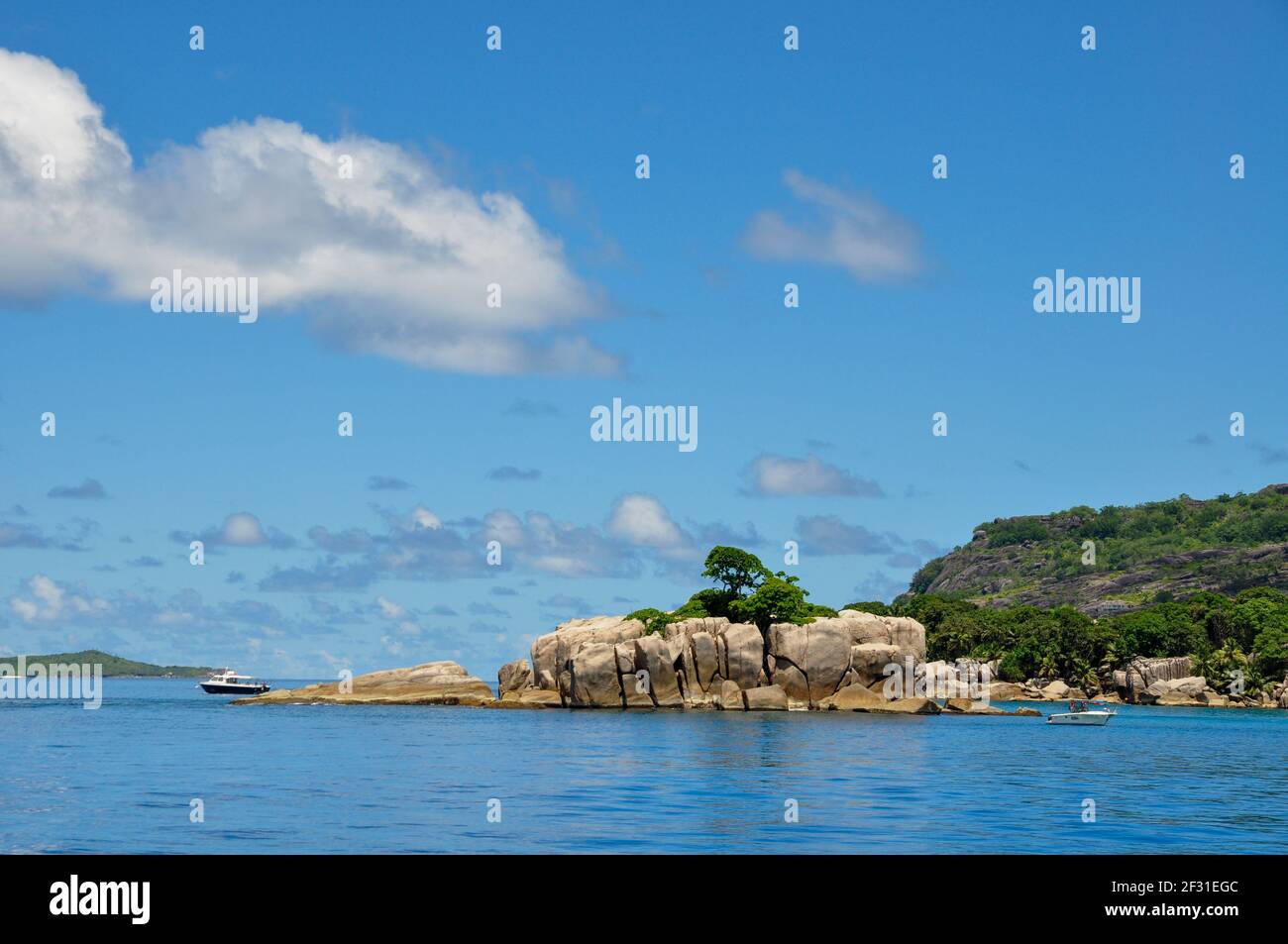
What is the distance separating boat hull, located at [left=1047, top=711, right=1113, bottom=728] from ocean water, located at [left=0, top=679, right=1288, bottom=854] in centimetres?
1089

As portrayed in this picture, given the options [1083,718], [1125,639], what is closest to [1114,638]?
[1125,639]

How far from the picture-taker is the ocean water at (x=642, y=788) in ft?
119

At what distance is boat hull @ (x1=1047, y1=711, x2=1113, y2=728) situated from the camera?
10456cm

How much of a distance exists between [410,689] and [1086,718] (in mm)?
68504

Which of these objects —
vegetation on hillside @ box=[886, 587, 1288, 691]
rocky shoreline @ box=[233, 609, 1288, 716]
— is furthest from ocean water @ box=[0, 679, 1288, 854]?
vegetation on hillside @ box=[886, 587, 1288, 691]

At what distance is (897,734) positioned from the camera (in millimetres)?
84438

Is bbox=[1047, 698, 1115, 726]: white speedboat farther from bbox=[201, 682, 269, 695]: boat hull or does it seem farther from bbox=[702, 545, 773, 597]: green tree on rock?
bbox=[201, 682, 269, 695]: boat hull

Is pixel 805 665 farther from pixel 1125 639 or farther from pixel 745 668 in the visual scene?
pixel 1125 639

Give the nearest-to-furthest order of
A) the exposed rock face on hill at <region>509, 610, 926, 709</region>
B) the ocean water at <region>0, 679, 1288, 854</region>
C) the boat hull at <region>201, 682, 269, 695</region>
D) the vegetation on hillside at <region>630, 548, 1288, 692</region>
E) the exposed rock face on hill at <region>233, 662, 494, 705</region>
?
the ocean water at <region>0, 679, 1288, 854</region> → the exposed rock face on hill at <region>509, 610, 926, 709</region> → the exposed rock face on hill at <region>233, 662, 494, 705</region> → the vegetation on hillside at <region>630, 548, 1288, 692</region> → the boat hull at <region>201, 682, 269, 695</region>

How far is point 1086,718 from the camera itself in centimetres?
10494
